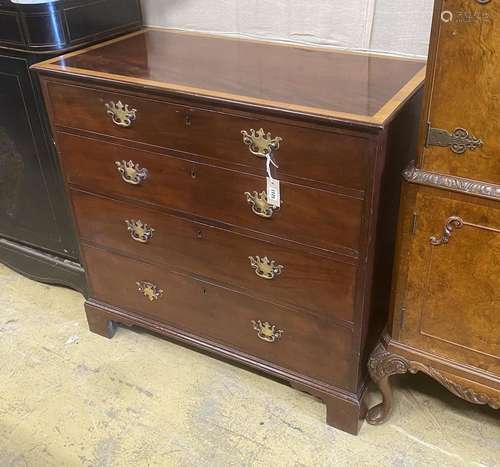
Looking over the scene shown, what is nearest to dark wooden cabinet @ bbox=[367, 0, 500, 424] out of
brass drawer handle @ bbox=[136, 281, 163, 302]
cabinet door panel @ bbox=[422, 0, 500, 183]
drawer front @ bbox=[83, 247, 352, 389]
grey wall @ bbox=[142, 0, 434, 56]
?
cabinet door panel @ bbox=[422, 0, 500, 183]

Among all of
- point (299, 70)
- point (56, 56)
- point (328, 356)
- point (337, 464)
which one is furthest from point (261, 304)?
point (56, 56)

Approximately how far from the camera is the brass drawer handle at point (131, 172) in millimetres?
1561

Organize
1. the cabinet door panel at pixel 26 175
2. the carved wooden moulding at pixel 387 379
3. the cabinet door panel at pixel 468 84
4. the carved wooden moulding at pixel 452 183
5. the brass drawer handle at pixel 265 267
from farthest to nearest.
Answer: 1. the cabinet door panel at pixel 26 175
2. the brass drawer handle at pixel 265 267
3. the carved wooden moulding at pixel 387 379
4. the carved wooden moulding at pixel 452 183
5. the cabinet door panel at pixel 468 84

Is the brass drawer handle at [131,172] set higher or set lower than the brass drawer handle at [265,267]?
higher

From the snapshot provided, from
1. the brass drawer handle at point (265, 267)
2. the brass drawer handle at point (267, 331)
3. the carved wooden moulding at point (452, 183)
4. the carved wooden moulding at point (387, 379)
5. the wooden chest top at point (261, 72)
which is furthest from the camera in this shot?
the brass drawer handle at point (267, 331)

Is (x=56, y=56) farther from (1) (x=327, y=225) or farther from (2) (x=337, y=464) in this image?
(2) (x=337, y=464)

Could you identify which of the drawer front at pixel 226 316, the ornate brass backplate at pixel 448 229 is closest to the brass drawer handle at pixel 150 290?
the drawer front at pixel 226 316

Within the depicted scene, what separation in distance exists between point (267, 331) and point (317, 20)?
2.87 feet

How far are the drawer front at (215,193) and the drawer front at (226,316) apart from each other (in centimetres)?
24

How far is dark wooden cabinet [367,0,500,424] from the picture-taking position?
1054 mm

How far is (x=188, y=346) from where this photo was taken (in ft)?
6.30

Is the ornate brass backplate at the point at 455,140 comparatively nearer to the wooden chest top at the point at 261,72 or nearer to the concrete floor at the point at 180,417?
the wooden chest top at the point at 261,72

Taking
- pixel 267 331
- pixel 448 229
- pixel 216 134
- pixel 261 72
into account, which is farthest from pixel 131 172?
pixel 448 229

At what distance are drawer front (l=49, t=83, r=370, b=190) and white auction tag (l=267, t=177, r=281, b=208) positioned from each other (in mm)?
37
